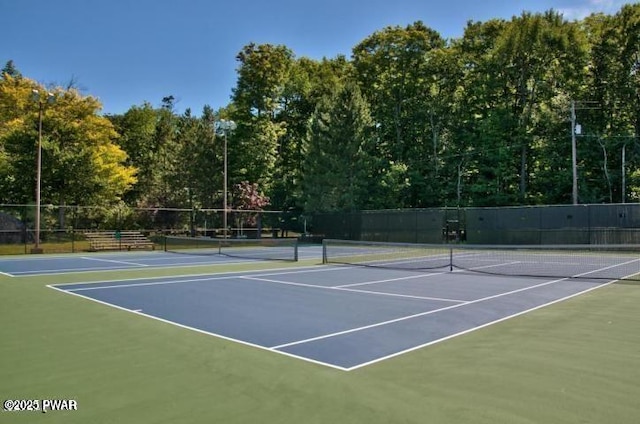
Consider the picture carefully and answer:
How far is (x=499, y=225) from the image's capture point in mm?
31250

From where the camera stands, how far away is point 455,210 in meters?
32.9

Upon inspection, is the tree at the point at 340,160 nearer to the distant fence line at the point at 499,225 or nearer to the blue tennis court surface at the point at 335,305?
the distant fence line at the point at 499,225

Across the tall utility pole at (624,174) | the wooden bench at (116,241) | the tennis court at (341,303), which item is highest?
the tall utility pole at (624,174)

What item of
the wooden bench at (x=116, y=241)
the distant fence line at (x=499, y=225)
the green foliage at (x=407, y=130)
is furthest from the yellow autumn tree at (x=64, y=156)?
the distant fence line at (x=499, y=225)

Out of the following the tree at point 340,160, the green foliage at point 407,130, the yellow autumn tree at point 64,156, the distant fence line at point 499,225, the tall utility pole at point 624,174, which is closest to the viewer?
the distant fence line at point 499,225

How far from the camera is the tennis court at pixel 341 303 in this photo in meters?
6.85

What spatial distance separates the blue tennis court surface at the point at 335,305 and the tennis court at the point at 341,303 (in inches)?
0.7

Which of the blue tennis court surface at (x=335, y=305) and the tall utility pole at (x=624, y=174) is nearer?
the blue tennis court surface at (x=335, y=305)

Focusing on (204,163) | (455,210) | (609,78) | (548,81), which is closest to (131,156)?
(204,163)

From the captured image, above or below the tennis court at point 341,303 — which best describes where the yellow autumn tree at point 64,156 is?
above

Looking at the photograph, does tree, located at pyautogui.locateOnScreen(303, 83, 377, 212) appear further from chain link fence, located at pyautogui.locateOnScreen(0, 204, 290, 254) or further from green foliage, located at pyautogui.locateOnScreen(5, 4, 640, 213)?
chain link fence, located at pyautogui.locateOnScreen(0, 204, 290, 254)

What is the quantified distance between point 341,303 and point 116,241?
934 inches

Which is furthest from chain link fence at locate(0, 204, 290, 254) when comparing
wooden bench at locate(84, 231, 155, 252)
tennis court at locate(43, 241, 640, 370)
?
tennis court at locate(43, 241, 640, 370)

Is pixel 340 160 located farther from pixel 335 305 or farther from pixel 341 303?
pixel 335 305
